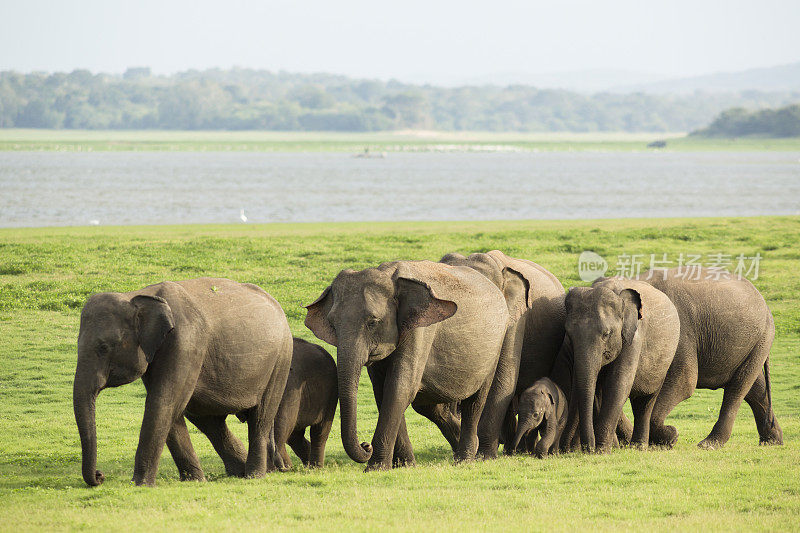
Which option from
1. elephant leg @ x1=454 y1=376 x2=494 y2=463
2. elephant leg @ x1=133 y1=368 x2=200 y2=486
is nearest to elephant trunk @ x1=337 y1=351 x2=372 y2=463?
elephant leg @ x1=133 y1=368 x2=200 y2=486

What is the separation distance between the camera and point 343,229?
35.6 m

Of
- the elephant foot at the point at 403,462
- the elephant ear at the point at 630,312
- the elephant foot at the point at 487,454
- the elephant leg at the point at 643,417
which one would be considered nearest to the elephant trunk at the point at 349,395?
the elephant foot at the point at 403,462

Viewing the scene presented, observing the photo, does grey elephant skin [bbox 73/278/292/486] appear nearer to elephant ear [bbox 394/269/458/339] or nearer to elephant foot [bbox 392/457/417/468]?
elephant ear [bbox 394/269/458/339]

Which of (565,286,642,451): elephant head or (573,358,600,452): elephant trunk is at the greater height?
(565,286,642,451): elephant head

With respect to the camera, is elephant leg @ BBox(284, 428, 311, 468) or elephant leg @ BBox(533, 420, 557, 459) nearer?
elephant leg @ BBox(533, 420, 557, 459)

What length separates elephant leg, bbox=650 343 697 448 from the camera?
512 inches

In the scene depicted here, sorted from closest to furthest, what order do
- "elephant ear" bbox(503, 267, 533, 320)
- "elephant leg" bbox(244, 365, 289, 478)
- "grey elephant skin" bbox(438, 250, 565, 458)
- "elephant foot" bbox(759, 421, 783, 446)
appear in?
"elephant leg" bbox(244, 365, 289, 478)
"grey elephant skin" bbox(438, 250, 565, 458)
"elephant ear" bbox(503, 267, 533, 320)
"elephant foot" bbox(759, 421, 783, 446)

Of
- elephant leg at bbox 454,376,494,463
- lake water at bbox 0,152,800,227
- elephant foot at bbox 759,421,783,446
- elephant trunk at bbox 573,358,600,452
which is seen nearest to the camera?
elephant trunk at bbox 573,358,600,452

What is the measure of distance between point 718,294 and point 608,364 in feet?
7.28

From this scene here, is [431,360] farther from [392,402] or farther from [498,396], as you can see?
[498,396]

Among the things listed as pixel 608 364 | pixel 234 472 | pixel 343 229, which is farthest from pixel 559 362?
pixel 343 229

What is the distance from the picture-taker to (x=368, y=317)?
10469mm

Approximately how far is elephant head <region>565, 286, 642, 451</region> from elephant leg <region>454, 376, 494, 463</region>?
100cm

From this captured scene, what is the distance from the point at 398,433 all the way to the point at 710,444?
407 cm
